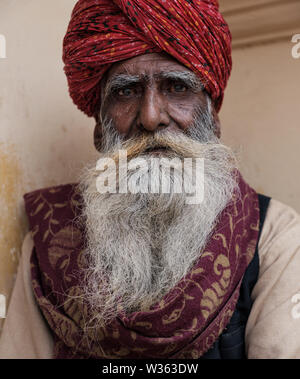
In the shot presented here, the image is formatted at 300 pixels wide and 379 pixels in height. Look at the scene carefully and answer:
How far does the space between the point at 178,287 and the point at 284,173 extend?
0.83 metres

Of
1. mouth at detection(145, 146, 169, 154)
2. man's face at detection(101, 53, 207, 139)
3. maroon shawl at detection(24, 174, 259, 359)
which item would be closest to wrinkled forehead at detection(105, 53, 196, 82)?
man's face at detection(101, 53, 207, 139)

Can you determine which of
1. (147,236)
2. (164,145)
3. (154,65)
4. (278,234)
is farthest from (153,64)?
(278,234)

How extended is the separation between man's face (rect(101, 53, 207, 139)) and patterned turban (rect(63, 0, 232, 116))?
31 mm

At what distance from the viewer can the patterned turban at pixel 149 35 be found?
1200 millimetres

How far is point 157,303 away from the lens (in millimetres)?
1134

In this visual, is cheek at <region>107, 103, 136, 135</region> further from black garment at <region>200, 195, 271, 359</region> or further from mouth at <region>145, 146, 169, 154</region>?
black garment at <region>200, 195, 271, 359</region>

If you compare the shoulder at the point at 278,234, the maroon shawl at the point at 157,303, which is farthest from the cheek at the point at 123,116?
the shoulder at the point at 278,234

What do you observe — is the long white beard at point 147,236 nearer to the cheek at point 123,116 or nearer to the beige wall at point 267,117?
the cheek at point 123,116

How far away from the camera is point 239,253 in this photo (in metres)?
1.23

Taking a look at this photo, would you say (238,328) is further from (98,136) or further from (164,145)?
(98,136)

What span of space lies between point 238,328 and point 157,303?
26cm

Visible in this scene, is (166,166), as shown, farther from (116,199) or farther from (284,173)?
(284,173)

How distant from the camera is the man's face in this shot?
4.10ft
